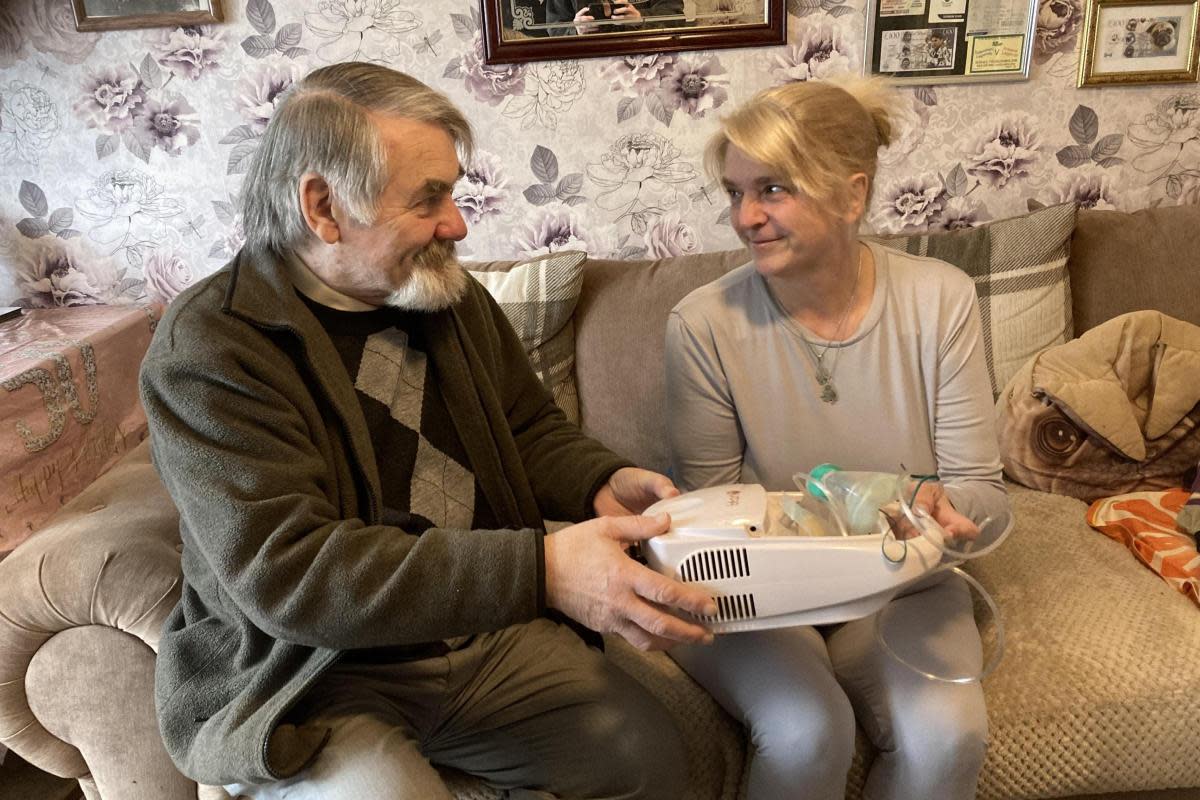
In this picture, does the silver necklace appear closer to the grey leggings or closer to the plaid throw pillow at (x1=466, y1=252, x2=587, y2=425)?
the grey leggings

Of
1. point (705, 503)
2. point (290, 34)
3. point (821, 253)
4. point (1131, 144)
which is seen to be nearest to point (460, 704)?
point (705, 503)

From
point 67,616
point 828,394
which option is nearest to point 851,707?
point 828,394

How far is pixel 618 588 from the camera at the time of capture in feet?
3.10

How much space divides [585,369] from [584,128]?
1.78 feet

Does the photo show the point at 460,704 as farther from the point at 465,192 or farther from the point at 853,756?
the point at 465,192

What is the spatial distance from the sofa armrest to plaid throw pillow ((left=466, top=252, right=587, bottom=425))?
2.52ft

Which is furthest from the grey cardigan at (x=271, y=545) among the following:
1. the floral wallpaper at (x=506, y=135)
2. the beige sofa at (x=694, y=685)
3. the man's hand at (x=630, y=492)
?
the floral wallpaper at (x=506, y=135)

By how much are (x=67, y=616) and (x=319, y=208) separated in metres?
0.63

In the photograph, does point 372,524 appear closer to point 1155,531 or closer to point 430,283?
point 430,283

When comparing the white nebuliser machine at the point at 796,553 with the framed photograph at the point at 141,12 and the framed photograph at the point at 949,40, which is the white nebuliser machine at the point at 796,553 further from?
the framed photograph at the point at 141,12

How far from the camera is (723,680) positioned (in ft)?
3.84

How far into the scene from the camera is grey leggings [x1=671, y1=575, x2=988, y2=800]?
1076 millimetres

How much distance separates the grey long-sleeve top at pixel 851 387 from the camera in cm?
128

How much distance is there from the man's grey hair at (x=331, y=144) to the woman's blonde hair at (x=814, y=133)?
408 mm
